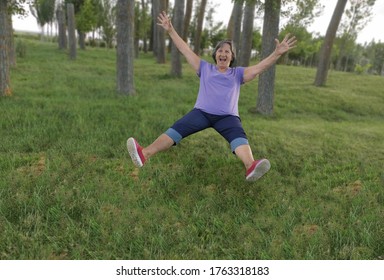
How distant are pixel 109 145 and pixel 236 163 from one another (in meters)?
2.22

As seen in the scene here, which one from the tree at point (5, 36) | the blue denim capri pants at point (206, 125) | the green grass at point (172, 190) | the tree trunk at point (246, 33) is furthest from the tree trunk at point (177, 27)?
the blue denim capri pants at point (206, 125)

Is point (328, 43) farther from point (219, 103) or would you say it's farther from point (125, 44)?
point (219, 103)

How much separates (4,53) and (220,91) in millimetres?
6117

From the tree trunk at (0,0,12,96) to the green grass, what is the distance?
36cm

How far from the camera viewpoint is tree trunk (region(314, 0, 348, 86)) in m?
13.5

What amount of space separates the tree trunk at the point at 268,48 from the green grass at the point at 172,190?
896 millimetres

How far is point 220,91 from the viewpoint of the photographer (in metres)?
4.08

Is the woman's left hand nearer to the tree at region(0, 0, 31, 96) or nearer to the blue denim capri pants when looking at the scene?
the blue denim capri pants

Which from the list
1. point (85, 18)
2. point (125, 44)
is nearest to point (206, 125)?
point (125, 44)

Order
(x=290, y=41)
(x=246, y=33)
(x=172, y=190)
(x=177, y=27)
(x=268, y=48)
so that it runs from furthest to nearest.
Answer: (x=177, y=27)
(x=246, y=33)
(x=268, y=48)
(x=172, y=190)
(x=290, y=41)

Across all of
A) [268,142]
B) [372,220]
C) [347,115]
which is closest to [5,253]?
[372,220]

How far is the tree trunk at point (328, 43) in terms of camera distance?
13514 mm

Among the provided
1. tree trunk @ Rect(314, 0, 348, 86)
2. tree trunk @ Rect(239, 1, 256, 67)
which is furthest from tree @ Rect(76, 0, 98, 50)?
tree trunk @ Rect(314, 0, 348, 86)

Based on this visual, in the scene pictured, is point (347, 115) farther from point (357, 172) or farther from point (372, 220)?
point (372, 220)
